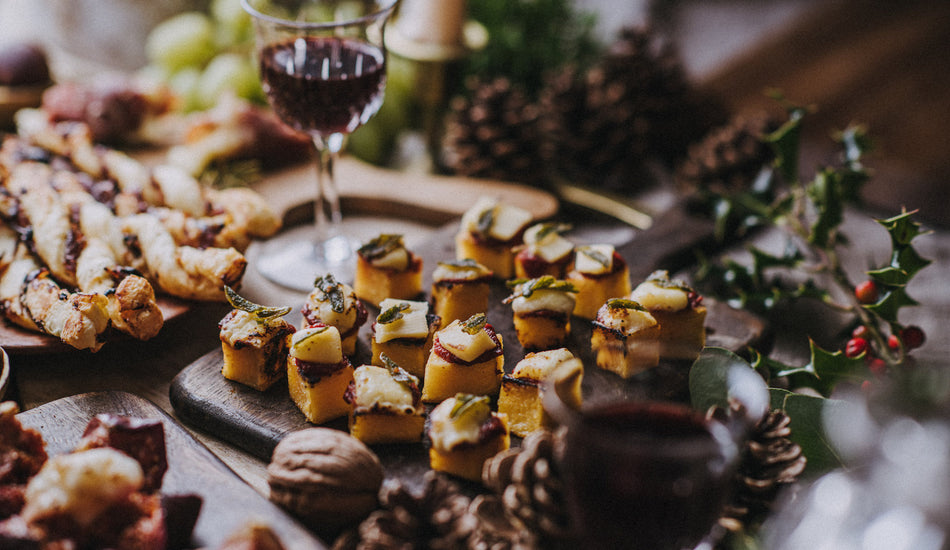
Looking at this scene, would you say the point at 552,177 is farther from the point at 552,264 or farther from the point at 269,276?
the point at 269,276

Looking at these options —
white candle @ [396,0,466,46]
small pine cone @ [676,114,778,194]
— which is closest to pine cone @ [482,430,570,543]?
small pine cone @ [676,114,778,194]

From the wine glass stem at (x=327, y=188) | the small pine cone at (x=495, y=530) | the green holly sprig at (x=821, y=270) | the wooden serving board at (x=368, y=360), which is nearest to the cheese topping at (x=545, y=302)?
the wooden serving board at (x=368, y=360)

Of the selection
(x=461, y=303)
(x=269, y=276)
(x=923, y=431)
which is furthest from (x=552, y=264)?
(x=923, y=431)

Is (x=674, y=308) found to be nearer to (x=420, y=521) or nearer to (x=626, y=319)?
(x=626, y=319)

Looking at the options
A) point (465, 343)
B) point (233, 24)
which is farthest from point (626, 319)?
point (233, 24)

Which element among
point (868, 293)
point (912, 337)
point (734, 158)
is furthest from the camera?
point (734, 158)

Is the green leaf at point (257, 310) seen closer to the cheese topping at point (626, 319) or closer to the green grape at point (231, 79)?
the cheese topping at point (626, 319)
